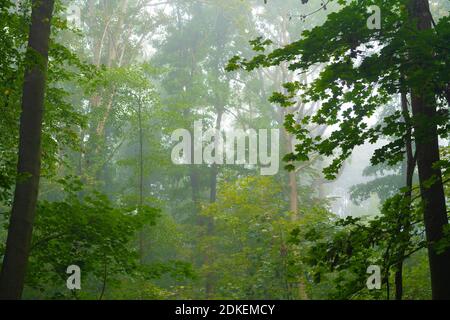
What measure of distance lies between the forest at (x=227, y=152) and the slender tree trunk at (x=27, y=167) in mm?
18

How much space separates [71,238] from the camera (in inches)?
256

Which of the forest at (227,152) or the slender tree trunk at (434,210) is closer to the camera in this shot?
the forest at (227,152)

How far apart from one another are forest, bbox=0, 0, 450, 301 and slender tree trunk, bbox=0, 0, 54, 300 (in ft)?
0.06

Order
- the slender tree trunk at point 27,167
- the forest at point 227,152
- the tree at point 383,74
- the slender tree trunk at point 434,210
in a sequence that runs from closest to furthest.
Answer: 1. the tree at point 383,74
2. the forest at point 227,152
3. the slender tree trunk at point 434,210
4. the slender tree trunk at point 27,167

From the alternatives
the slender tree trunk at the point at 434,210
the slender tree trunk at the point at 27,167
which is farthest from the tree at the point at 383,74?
the slender tree trunk at the point at 27,167

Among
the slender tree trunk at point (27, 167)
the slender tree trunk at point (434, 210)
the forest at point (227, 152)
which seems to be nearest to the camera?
the forest at point (227, 152)

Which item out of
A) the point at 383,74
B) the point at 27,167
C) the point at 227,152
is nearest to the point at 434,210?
the point at 383,74

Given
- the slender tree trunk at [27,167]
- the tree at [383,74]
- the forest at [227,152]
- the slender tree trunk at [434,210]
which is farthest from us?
the slender tree trunk at [27,167]

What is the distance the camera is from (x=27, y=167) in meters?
5.72

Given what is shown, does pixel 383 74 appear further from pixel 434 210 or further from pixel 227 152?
Answer: pixel 227 152

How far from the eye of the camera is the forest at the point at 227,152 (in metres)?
4.50

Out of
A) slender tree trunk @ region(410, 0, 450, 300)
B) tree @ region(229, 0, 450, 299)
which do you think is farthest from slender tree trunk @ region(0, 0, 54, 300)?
slender tree trunk @ region(410, 0, 450, 300)

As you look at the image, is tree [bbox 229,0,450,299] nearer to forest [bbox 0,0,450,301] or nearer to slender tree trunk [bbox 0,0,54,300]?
forest [bbox 0,0,450,301]

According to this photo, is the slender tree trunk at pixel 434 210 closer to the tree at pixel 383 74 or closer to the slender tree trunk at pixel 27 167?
the tree at pixel 383 74
